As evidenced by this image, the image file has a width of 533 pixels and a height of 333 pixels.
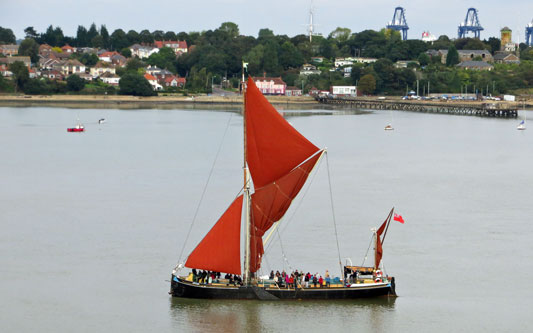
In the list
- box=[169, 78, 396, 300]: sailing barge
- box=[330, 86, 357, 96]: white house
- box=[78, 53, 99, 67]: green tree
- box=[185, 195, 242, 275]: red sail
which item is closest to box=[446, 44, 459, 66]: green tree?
box=[330, 86, 357, 96]: white house

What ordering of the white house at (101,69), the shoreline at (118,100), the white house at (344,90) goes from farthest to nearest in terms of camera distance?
1. the white house at (101,69)
2. the white house at (344,90)
3. the shoreline at (118,100)

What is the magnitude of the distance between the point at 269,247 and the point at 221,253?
19.0 feet

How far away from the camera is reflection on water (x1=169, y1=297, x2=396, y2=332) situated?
25.5 metres

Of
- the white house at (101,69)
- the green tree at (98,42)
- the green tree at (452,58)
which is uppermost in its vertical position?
the green tree at (98,42)

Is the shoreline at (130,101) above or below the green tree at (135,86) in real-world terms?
below

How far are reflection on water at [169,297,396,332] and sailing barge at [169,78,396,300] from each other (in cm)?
24

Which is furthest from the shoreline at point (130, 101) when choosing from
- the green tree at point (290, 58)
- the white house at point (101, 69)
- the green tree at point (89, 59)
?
the green tree at point (89, 59)

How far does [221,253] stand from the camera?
88.9ft

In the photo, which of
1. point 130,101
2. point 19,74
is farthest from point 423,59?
point 19,74

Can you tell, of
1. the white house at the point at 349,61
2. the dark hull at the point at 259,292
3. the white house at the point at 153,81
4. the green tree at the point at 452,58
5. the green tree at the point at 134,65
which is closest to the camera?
the dark hull at the point at 259,292

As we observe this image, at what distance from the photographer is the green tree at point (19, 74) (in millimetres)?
136875

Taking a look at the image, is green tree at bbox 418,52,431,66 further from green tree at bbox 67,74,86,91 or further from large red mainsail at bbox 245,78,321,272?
large red mainsail at bbox 245,78,321,272

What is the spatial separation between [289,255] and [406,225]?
25.4 ft

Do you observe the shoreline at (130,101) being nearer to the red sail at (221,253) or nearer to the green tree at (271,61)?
the green tree at (271,61)
